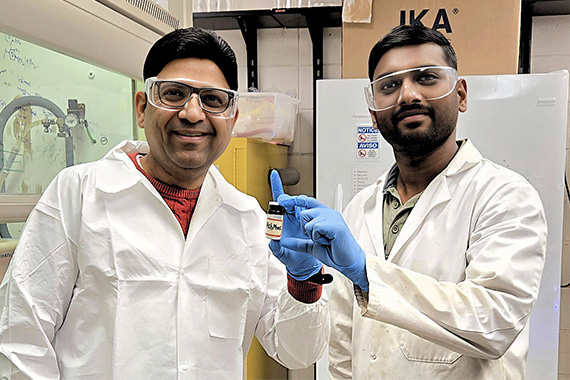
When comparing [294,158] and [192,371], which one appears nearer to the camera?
[192,371]

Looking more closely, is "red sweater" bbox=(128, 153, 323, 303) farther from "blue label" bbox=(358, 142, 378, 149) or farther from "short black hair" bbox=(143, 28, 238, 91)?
"blue label" bbox=(358, 142, 378, 149)

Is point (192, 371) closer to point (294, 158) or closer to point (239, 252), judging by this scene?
point (239, 252)

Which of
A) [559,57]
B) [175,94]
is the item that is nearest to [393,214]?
[175,94]

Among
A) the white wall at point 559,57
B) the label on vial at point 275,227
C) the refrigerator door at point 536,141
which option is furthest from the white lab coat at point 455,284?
the white wall at point 559,57

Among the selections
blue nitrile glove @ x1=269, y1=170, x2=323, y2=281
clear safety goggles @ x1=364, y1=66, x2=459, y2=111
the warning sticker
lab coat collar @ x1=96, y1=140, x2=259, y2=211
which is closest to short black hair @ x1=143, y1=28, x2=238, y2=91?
lab coat collar @ x1=96, y1=140, x2=259, y2=211

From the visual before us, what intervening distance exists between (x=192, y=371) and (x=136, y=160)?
1.84ft

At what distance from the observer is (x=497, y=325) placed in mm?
1203

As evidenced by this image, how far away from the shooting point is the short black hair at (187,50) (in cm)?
131

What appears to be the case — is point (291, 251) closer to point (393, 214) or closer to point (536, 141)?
point (393, 214)

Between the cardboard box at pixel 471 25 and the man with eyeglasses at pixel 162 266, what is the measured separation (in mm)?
1147

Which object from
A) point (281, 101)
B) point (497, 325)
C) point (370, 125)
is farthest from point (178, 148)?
point (281, 101)

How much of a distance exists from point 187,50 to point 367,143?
4.04 ft

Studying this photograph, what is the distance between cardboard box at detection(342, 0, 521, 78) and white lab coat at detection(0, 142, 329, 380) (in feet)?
4.37

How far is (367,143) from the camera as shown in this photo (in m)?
2.36
